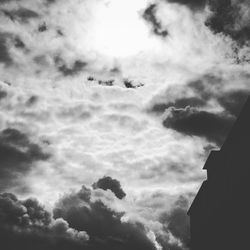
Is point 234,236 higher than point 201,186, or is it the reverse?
point 201,186

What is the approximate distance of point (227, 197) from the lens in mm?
21234

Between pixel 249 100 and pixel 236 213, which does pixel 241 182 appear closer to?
pixel 236 213

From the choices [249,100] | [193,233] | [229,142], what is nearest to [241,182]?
[229,142]

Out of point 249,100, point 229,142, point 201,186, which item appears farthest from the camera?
Result: point 201,186

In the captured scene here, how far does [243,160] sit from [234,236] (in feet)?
14.5

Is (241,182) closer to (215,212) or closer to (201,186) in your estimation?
(215,212)

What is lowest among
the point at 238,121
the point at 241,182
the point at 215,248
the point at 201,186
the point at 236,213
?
the point at 215,248

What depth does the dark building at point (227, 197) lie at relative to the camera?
19.7 meters

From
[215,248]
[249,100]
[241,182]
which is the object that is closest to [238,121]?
[249,100]

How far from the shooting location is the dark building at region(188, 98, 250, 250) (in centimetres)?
1972

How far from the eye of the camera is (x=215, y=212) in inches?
886

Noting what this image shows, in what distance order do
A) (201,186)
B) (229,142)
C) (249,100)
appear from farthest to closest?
(201,186)
(229,142)
(249,100)

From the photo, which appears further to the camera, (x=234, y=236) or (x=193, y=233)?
(x=193, y=233)

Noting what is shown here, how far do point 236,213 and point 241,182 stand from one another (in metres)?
1.84
